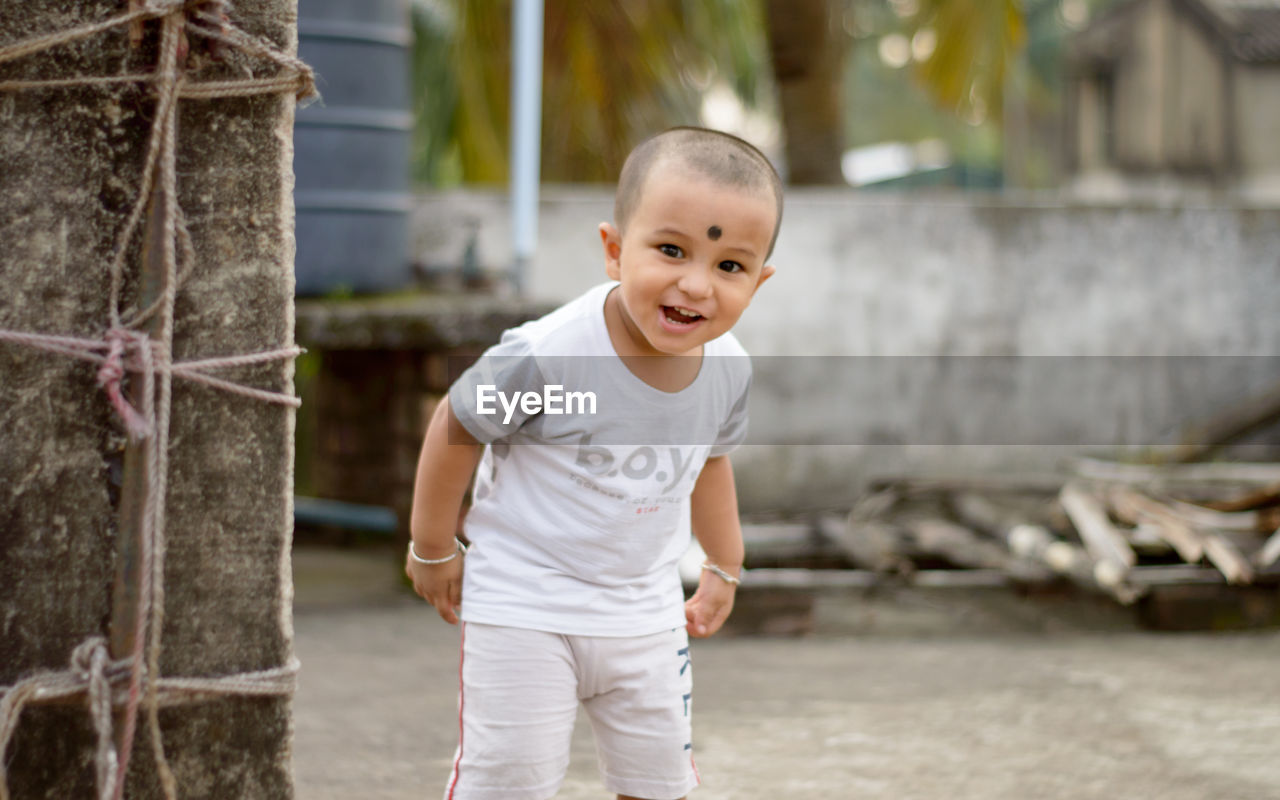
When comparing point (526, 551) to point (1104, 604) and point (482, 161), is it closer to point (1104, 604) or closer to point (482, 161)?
point (1104, 604)

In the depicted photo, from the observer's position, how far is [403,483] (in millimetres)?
4887

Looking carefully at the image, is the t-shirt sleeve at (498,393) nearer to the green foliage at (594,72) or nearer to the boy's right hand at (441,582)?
the boy's right hand at (441,582)

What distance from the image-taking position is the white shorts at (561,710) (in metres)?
1.88

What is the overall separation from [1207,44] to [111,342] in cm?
2006

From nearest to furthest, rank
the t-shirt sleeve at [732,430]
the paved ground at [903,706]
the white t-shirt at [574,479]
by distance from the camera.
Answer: the white t-shirt at [574,479]
the t-shirt sleeve at [732,430]
the paved ground at [903,706]

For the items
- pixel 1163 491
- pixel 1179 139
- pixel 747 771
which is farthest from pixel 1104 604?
pixel 1179 139

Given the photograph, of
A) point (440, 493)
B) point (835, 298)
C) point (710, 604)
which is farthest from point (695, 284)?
point (835, 298)

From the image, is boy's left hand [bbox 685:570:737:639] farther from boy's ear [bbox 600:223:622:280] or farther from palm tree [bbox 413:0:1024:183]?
palm tree [bbox 413:0:1024:183]

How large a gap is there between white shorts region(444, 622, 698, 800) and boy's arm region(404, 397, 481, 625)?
0.29 ft

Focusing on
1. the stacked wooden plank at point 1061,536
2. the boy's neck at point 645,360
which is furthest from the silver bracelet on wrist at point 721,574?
the stacked wooden plank at point 1061,536

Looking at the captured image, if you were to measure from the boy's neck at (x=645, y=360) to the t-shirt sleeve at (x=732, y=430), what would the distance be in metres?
0.10

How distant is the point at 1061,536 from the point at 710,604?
3152 millimetres

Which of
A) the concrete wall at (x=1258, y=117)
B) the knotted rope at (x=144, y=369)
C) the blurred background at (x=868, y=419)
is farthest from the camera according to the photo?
the concrete wall at (x=1258, y=117)
